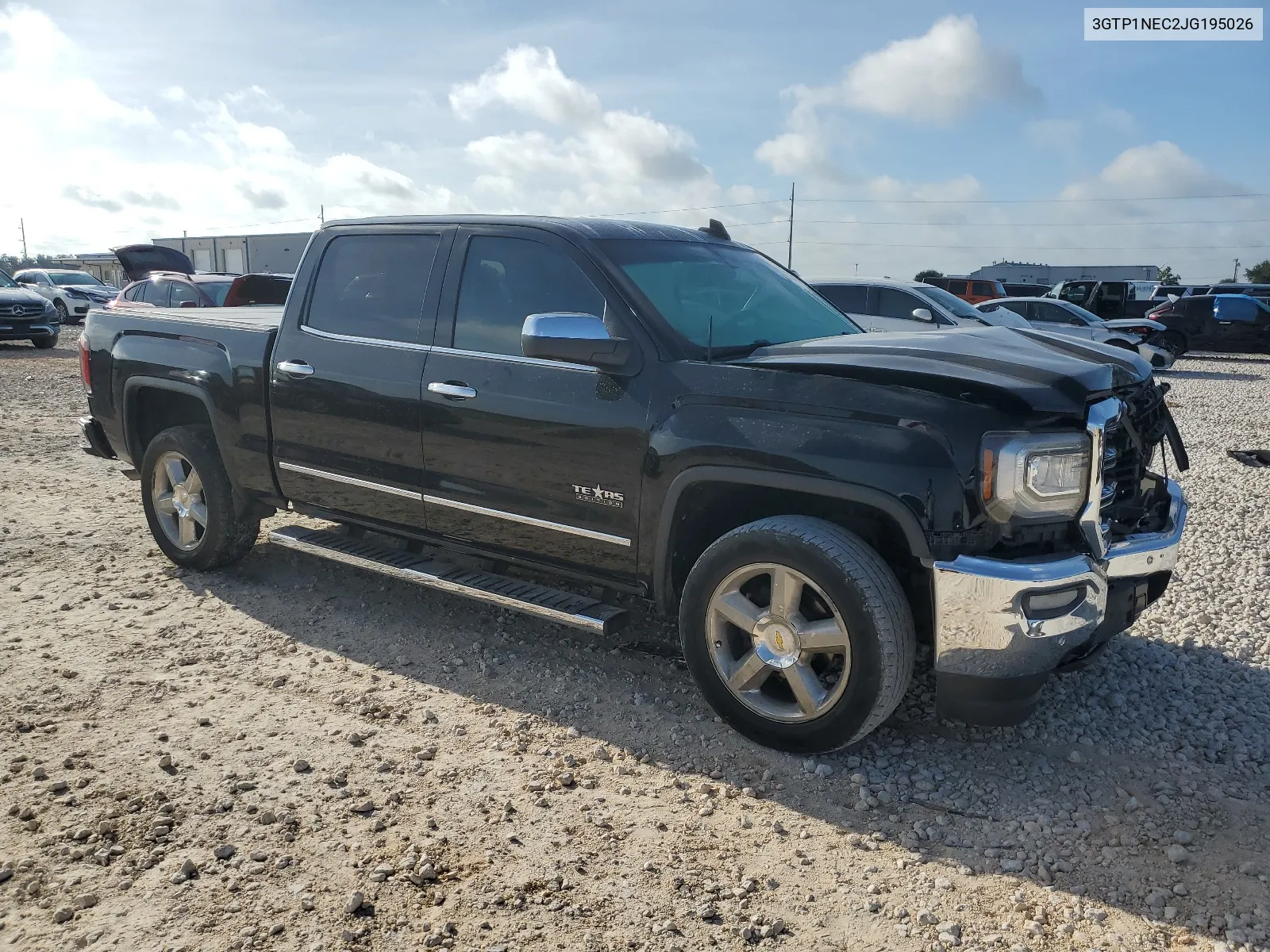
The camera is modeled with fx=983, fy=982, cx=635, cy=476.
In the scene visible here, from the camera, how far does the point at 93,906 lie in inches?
106

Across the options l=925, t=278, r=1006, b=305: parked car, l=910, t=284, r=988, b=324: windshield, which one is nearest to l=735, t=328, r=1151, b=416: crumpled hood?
l=910, t=284, r=988, b=324: windshield

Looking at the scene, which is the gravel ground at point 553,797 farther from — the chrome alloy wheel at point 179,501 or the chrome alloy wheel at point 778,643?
the chrome alloy wheel at point 179,501

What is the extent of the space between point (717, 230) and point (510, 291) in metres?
1.36

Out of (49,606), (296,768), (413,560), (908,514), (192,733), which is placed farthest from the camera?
(49,606)

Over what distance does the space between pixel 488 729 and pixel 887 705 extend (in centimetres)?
150

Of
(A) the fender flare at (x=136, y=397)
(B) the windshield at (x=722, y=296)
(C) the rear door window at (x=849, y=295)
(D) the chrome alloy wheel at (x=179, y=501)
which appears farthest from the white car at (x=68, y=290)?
(B) the windshield at (x=722, y=296)

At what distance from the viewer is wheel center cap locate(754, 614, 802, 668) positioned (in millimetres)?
3439

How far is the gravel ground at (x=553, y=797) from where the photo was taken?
2670mm

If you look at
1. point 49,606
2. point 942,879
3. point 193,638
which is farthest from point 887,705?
point 49,606

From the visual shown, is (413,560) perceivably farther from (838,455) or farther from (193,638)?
(838,455)

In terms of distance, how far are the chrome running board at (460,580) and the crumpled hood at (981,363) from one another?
3.88 ft

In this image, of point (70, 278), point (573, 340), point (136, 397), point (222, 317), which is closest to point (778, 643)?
point (573, 340)

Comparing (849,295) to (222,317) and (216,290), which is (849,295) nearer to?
(216,290)

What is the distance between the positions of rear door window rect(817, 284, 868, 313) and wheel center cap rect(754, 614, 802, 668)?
35.8 ft
